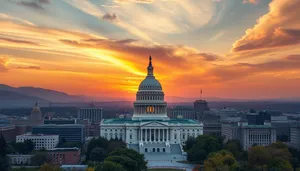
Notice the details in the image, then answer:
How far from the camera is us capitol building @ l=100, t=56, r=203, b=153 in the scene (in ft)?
428

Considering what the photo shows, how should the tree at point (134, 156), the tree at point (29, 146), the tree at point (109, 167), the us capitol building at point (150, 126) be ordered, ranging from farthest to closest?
1. the us capitol building at point (150, 126)
2. the tree at point (29, 146)
3. the tree at point (134, 156)
4. the tree at point (109, 167)

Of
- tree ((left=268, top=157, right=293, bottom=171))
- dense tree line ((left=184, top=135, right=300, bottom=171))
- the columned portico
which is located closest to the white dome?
the columned portico

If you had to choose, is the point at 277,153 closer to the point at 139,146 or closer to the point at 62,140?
the point at 139,146

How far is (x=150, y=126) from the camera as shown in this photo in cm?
13100

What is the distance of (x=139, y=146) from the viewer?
12062cm

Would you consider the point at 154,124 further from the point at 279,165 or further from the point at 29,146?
the point at 279,165

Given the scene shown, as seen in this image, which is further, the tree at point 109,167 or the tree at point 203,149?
the tree at point 203,149

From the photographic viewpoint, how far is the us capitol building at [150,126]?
130500mm

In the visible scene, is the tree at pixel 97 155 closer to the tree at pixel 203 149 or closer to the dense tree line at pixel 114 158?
the dense tree line at pixel 114 158

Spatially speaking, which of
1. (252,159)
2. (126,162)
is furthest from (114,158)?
(252,159)

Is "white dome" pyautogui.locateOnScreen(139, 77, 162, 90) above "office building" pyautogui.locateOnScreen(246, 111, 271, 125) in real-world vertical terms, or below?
above

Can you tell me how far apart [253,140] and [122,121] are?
107ft

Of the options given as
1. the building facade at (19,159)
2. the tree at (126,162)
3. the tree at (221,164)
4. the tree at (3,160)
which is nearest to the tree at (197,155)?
the tree at (221,164)

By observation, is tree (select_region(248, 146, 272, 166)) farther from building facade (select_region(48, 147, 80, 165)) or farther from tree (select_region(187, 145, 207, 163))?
building facade (select_region(48, 147, 80, 165))
